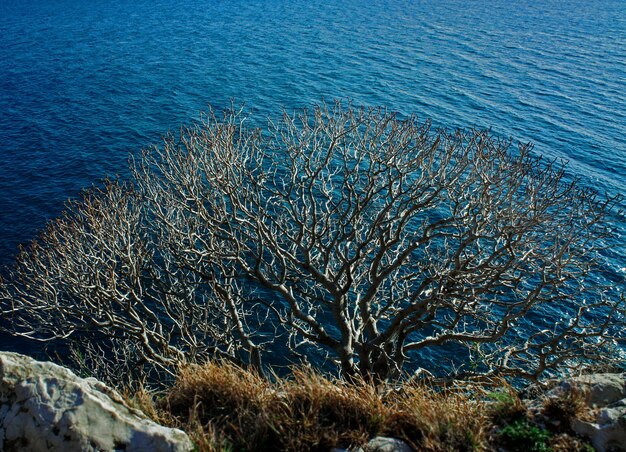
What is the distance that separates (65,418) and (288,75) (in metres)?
66.4

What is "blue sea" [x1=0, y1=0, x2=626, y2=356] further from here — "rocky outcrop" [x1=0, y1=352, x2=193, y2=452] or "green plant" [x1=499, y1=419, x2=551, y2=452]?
"green plant" [x1=499, y1=419, x2=551, y2=452]

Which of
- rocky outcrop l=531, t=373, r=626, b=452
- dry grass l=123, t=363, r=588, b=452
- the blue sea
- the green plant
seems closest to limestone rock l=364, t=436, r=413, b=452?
dry grass l=123, t=363, r=588, b=452

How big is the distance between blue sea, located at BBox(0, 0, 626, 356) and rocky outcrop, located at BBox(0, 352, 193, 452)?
24.9 meters

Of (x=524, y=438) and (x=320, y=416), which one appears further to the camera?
(x=320, y=416)

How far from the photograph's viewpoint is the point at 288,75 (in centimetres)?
7294

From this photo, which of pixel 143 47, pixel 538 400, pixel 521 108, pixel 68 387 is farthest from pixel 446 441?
pixel 143 47

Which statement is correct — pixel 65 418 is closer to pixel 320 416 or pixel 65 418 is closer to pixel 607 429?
pixel 320 416

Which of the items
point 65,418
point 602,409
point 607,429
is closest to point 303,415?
point 65,418

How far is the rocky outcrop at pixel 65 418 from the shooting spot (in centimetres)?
1142

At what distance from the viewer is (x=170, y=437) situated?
1159cm

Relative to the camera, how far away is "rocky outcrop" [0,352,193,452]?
450 inches

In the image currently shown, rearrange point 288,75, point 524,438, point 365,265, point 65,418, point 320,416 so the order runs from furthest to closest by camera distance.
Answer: point 288,75 → point 365,265 → point 320,416 → point 524,438 → point 65,418

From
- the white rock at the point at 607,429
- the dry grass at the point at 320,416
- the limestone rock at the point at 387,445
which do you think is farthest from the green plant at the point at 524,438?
the limestone rock at the point at 387,445

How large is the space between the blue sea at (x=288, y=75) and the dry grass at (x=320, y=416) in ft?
84.8
